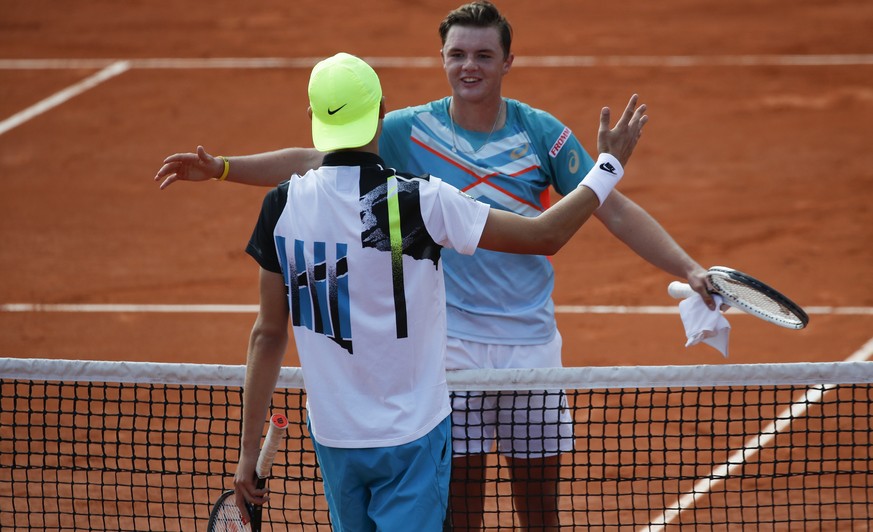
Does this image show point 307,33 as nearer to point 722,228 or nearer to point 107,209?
point 107,209

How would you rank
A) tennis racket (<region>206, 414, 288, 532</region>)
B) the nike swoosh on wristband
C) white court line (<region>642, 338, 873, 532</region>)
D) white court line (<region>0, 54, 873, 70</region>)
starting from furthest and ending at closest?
white court line (<region>0, 54, 873, 70</region>) < white court line (<region>642, 338, 873, 532</region>) < tennis racket (<region>206, 414, 288, 532</region>) < the nike swoosh on wristband

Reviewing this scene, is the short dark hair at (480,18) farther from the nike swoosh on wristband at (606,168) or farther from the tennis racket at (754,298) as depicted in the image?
the tennis racket at (754,298)

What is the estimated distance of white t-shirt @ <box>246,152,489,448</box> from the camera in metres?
3.11

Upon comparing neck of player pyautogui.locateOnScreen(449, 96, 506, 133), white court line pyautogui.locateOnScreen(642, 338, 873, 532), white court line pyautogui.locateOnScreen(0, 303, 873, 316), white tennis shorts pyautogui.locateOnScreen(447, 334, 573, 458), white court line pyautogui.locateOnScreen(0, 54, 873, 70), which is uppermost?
white court line pyautogui.locateOnScreen(0, 54, 873, 70)

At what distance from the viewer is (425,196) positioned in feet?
10.3

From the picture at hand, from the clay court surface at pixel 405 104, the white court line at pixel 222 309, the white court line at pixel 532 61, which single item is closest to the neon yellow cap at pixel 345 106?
the clay court surface at pixel 405 104

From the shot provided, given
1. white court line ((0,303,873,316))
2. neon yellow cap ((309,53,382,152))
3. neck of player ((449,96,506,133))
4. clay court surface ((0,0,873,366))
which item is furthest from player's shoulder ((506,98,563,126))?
white court line ((0,303,873,316))

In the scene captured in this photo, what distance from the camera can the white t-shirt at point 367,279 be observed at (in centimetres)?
311

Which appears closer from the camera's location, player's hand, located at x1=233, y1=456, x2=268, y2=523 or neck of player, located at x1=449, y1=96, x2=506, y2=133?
player's hand, located at x1=233, y1=456, x2=268, y2=523

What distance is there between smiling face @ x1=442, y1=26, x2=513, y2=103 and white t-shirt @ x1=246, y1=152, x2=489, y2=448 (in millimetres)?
985

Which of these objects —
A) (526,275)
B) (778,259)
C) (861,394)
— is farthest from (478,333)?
(778,259)

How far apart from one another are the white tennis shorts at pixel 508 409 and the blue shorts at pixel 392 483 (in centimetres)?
87

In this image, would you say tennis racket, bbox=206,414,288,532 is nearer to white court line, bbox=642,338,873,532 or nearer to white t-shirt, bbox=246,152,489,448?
white t-shirt, bbox=246,152,489,448

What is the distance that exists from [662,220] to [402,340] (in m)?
7.25
